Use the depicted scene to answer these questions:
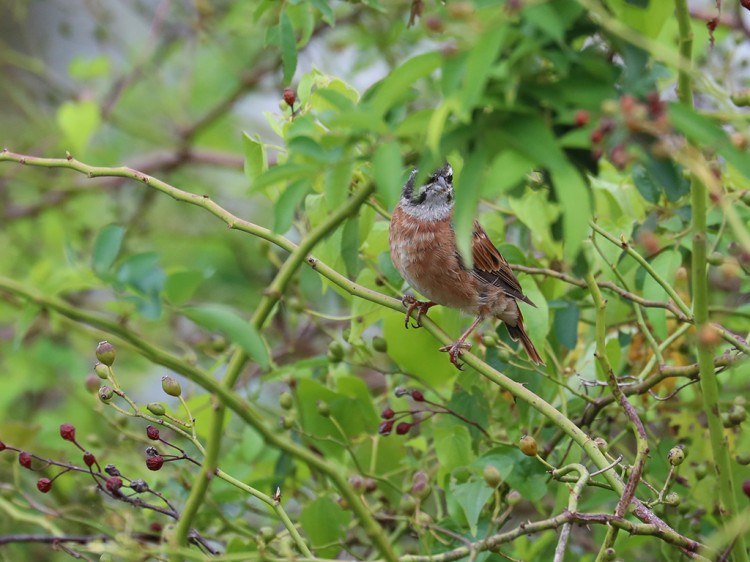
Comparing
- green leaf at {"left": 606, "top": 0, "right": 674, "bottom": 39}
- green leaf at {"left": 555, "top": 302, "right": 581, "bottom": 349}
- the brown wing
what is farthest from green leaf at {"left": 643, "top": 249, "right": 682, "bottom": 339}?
green leaf at {"left": 606, "top": 0, "right": 674, "bottom": 39}

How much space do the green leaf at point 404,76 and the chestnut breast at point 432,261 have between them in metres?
1.60

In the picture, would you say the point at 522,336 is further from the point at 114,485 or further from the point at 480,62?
the point at 480,62

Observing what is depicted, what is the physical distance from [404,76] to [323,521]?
1.55 metres

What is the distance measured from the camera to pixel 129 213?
19.9 ft

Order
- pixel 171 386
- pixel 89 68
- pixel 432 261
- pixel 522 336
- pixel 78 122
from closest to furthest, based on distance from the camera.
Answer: pixel 171 386, pixel 522 336, pixel 432 261, pixel 78 122, pixel 89 68

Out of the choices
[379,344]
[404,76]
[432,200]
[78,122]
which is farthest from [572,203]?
[78,122]

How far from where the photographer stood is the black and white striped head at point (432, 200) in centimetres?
358

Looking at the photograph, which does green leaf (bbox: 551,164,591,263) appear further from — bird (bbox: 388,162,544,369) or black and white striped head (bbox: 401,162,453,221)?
black and white striped head (bbox: 401,162,453,221)

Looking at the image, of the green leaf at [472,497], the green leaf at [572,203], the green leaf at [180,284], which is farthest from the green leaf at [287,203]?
the green leaf at [472,497]

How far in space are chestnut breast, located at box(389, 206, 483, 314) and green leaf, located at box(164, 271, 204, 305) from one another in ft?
4.61

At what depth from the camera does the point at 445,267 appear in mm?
3414

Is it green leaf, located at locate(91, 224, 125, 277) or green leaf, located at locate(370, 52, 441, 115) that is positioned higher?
green leaf, located at locate(370, 52, 441, 115)

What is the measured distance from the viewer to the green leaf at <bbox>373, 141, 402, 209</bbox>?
4.61ft

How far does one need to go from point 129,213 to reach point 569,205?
509 centimetres
